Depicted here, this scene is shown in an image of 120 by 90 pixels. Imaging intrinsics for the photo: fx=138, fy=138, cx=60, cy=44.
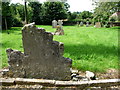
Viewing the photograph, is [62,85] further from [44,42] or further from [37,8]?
[37,8]

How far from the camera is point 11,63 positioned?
3279 millimetres

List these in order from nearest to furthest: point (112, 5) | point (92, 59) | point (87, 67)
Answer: point (87, 67)
point (92, 59)
point (112, 5)

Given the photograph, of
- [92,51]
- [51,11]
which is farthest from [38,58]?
[51,11]

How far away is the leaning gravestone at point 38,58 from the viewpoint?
3127 millimetres

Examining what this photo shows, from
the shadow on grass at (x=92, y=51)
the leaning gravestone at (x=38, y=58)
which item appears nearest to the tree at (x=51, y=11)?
the shadow on grass at (x=92, y=51)

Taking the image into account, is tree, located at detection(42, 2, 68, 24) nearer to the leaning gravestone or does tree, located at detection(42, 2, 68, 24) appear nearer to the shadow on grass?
the shadow on grass

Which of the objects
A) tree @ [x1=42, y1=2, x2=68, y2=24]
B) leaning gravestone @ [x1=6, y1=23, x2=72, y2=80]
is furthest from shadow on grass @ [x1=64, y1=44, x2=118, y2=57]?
tree @ [x1=42, y1=2, x2=68, y2=24]

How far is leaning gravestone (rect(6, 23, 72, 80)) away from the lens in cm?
313

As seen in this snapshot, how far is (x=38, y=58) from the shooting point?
10.6 feet

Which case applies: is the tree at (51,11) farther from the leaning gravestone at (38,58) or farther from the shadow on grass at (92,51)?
the leaning gravestone at (38,58)

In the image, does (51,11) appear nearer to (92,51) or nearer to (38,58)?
(92,51)

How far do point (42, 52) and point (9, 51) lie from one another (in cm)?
79

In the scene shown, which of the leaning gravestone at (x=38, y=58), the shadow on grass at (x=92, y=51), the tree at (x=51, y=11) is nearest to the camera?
the leaning gravestone at (x=38, y=58)

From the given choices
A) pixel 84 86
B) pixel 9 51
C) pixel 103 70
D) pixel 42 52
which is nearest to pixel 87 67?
pixel 103 70
